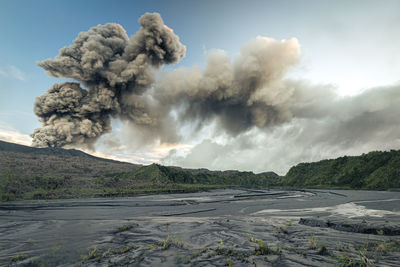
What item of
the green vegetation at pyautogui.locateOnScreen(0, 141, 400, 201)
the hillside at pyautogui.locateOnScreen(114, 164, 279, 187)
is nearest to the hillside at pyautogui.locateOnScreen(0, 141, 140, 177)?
the green vegetation at pyautogui.locateOnScreen(0, 141, 400, 201)

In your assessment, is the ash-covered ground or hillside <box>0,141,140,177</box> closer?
the ash-covered ground

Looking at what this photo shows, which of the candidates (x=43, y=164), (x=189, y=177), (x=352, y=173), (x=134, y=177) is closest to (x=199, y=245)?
(x=134, y=177)

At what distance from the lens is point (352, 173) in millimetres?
65188

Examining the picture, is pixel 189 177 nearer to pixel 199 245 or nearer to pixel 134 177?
pixel 134 177

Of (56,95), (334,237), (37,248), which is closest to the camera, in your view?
(37,248)

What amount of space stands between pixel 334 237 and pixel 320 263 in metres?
3.91

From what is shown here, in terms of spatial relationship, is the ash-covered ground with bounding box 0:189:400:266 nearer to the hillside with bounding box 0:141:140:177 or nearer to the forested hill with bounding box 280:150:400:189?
the hillside with bounding box 0:141:140:177

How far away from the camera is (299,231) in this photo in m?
10.3

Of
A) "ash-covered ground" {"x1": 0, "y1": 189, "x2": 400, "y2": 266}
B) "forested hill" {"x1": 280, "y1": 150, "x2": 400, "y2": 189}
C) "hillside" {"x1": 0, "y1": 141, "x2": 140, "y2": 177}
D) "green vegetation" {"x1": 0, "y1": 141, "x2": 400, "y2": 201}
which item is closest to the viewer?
"ash-covered ground" {"x1": 0, "y1": 189, "x2": 400, "y2": 266}

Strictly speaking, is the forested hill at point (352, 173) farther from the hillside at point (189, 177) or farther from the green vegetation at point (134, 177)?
the hillside at point (189, 177)

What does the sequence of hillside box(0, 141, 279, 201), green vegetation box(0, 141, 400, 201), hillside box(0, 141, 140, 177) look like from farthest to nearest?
hillside box(0, 141, 140, 177) → green vegetation box(0, 141, 400, 201) → hillside box(0, 141, 279, 201)

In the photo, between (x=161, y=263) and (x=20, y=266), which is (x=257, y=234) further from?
(x=20, y=266)

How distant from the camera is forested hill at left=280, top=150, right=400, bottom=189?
53.6 m

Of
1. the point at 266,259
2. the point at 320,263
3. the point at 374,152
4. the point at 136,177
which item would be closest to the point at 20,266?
the point at 266,259
